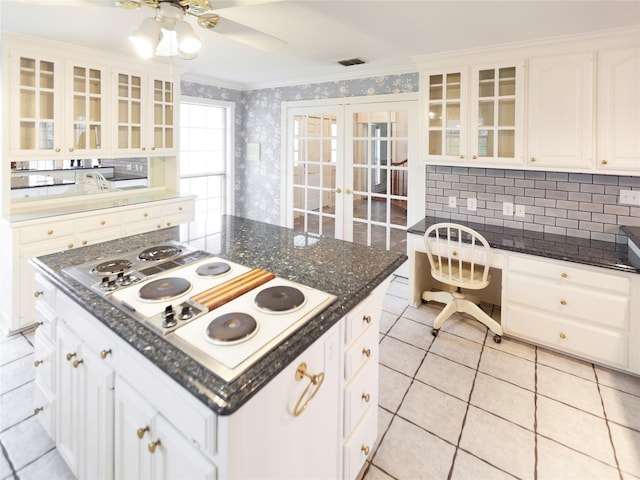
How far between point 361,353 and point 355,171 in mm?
3104

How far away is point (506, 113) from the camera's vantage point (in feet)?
9.95

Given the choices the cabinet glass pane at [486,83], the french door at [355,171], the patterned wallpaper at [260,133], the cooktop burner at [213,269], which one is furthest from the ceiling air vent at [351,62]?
the cooktop burner at [213,269]

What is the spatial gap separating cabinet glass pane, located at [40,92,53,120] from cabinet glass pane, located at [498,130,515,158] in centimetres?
373

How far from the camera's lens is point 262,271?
5.18 ft

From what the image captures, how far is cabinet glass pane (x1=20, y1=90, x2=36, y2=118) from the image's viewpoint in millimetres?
2951

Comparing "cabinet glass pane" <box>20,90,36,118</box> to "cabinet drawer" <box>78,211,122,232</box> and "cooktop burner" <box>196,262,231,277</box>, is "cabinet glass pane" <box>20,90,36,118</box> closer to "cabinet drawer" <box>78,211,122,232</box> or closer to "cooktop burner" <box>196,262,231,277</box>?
"cabinet drawer" <box>78,211,122,232</box>

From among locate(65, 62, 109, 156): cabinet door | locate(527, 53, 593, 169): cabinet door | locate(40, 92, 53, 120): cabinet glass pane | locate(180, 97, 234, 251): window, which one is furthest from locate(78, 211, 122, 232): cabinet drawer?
locate(527, 53, 593, 169): cabinet door

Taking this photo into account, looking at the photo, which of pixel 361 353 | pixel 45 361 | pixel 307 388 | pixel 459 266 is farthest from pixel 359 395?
pixel 459 266

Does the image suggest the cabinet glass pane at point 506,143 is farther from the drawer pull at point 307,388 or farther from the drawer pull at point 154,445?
the drawer pull at point 154,445

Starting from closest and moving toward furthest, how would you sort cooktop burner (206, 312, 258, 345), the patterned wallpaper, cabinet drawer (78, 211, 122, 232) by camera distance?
cooktop burner (206, 312, 258, 345) < cabinet drawer (78, 211, 122, 232) < the patterned wallpaper

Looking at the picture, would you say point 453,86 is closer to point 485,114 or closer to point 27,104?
point 485,114

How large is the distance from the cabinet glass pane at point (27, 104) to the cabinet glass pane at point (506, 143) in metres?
3.79

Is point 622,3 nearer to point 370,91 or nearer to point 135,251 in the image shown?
point 370,91

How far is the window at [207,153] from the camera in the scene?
478cm
